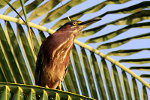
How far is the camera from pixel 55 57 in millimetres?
3143

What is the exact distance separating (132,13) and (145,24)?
139mm

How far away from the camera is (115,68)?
3088 mm

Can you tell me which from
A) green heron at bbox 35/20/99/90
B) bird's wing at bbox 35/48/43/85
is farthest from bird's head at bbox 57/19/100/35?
bird's wing at bbox 35/48/43/85

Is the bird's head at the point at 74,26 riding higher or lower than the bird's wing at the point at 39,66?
higher

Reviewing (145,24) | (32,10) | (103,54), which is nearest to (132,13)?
(145,24)

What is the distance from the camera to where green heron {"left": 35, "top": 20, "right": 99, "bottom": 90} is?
9.99 ft

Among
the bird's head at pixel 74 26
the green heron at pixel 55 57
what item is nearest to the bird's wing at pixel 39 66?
the green heron at pixel 55 57

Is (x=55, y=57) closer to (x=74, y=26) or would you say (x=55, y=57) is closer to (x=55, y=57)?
(x=55, y=57)

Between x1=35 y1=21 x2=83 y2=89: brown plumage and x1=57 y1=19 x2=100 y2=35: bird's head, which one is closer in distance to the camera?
x1=35 y1=21 x2=83 y2=89: brown plumage

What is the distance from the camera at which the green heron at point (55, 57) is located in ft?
9.99

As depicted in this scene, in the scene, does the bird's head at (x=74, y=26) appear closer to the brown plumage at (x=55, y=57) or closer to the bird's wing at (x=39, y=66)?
the brown plumage at (x=55, y=57)

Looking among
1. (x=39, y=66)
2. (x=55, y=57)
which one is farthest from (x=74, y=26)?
(x=39, y=66)

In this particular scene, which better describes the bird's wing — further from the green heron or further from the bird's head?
the bird's head

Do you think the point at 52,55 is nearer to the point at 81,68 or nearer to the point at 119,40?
the point at 81,68
